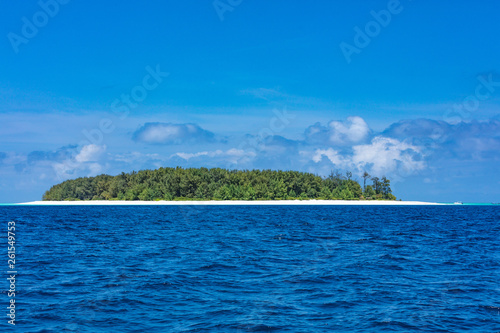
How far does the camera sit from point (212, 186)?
583 feet

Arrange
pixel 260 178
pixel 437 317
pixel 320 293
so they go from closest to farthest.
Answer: pixel 437 317, pixel 320 293, pixel 260 178

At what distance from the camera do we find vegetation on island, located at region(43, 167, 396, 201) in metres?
178

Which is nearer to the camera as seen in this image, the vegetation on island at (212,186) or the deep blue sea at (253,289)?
the deep blue sea at (253,289)

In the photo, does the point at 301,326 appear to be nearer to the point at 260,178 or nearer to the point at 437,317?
the point at 437,317

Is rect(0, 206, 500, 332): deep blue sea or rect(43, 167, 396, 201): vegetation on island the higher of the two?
rect(43, 167, 396, 201): vegetation on island

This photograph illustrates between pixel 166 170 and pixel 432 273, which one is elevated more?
pixel 166 170

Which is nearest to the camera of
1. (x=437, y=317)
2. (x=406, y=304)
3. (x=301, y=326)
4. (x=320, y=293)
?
(x=301, y=326)

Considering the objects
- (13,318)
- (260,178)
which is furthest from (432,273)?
(260,178)

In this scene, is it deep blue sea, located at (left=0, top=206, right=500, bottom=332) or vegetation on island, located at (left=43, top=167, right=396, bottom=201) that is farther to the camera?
vegetation on island, located at (left=43, top=167, right=396, bottom=201)

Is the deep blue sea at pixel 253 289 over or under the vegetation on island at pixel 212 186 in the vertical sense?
under

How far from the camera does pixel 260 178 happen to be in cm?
18625

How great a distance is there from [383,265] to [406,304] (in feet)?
31.0

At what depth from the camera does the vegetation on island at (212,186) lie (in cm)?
17850

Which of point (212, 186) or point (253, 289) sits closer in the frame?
point (253, 289)
